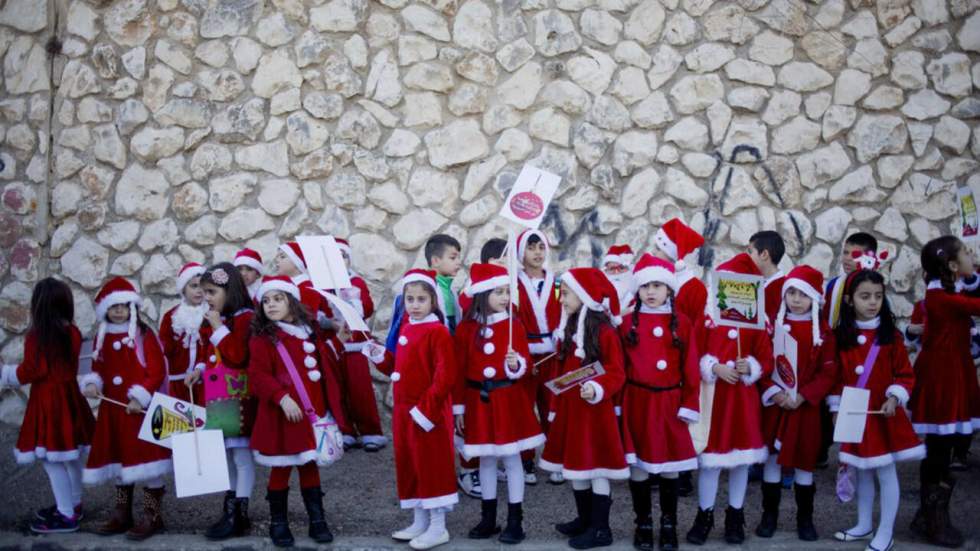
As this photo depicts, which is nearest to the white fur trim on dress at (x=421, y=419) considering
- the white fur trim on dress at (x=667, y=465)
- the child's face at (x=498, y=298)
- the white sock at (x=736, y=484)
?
the child's face at (x=498, y=298)

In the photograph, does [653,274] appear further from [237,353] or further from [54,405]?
[54,405]

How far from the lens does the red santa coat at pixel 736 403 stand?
203 inches

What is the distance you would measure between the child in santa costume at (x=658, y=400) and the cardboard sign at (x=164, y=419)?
99.0 inches

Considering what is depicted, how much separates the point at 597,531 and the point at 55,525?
323cm

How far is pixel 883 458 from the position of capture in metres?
4.97

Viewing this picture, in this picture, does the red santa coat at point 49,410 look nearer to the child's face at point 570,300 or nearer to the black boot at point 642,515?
the child's face at point 570,300

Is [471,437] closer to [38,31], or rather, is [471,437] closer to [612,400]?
[612,400]

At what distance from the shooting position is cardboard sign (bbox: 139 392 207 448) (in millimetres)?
5195

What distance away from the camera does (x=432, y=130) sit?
25.1ft

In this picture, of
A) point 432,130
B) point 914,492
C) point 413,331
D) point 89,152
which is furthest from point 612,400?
point 89,152

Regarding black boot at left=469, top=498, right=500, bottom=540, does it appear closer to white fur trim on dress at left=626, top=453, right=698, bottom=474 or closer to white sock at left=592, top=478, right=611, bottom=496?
white sock at left=592, top=478, right=611, bottom=496

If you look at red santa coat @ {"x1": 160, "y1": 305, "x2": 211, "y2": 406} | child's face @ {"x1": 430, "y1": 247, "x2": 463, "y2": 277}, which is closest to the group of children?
red santa coat @ {"x1": 160, "y1": 305, "x2": 211, "y2": 406}

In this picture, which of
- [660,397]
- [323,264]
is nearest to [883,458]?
[660,397]

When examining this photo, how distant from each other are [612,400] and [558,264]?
2548mm
